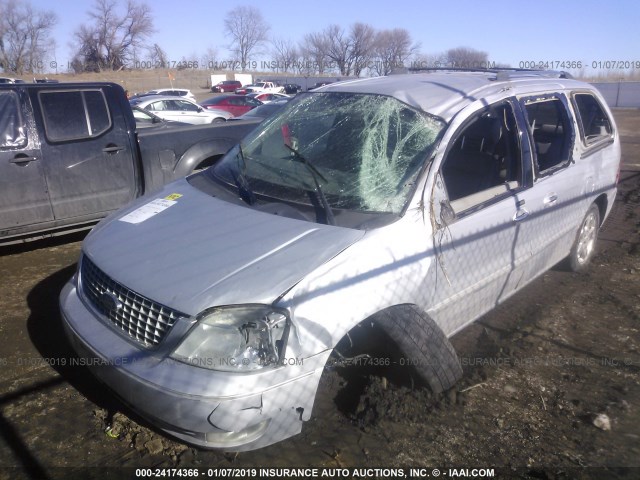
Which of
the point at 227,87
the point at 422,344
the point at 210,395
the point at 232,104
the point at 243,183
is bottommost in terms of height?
the point at 227,87

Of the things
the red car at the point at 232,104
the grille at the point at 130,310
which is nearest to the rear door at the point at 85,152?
the grille at the point at 130,310

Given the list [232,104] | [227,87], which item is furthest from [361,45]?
[232,104]

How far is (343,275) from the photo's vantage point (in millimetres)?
2510

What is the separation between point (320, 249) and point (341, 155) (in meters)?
0.96

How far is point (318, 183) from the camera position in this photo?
10.3 ft

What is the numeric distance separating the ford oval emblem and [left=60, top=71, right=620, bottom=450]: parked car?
0.4 inches

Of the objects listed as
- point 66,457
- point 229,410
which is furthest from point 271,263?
point 66,457

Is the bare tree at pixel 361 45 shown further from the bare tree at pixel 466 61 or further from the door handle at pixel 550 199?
the door handle at pixel 550 199

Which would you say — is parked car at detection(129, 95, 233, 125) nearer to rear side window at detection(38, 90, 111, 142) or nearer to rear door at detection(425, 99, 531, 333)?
rear side window at detection(38, 90, 111, 142)

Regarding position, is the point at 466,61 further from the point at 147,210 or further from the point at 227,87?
the point at 227,87

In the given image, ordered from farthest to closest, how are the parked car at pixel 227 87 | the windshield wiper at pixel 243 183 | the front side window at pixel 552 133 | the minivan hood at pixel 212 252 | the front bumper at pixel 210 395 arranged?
1. the parked car at pixel 227 87
2. the front side window at pixel 552 133
3. the windshield wiper at pixel 243 183
4. the minivan hood at pixel 212 252
5. the front bumper at pixel 210 395

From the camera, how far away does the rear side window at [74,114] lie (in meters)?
5.13

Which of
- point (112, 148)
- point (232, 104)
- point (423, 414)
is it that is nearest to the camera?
point (423, 414)

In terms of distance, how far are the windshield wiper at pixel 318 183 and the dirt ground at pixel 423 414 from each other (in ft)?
3.13
